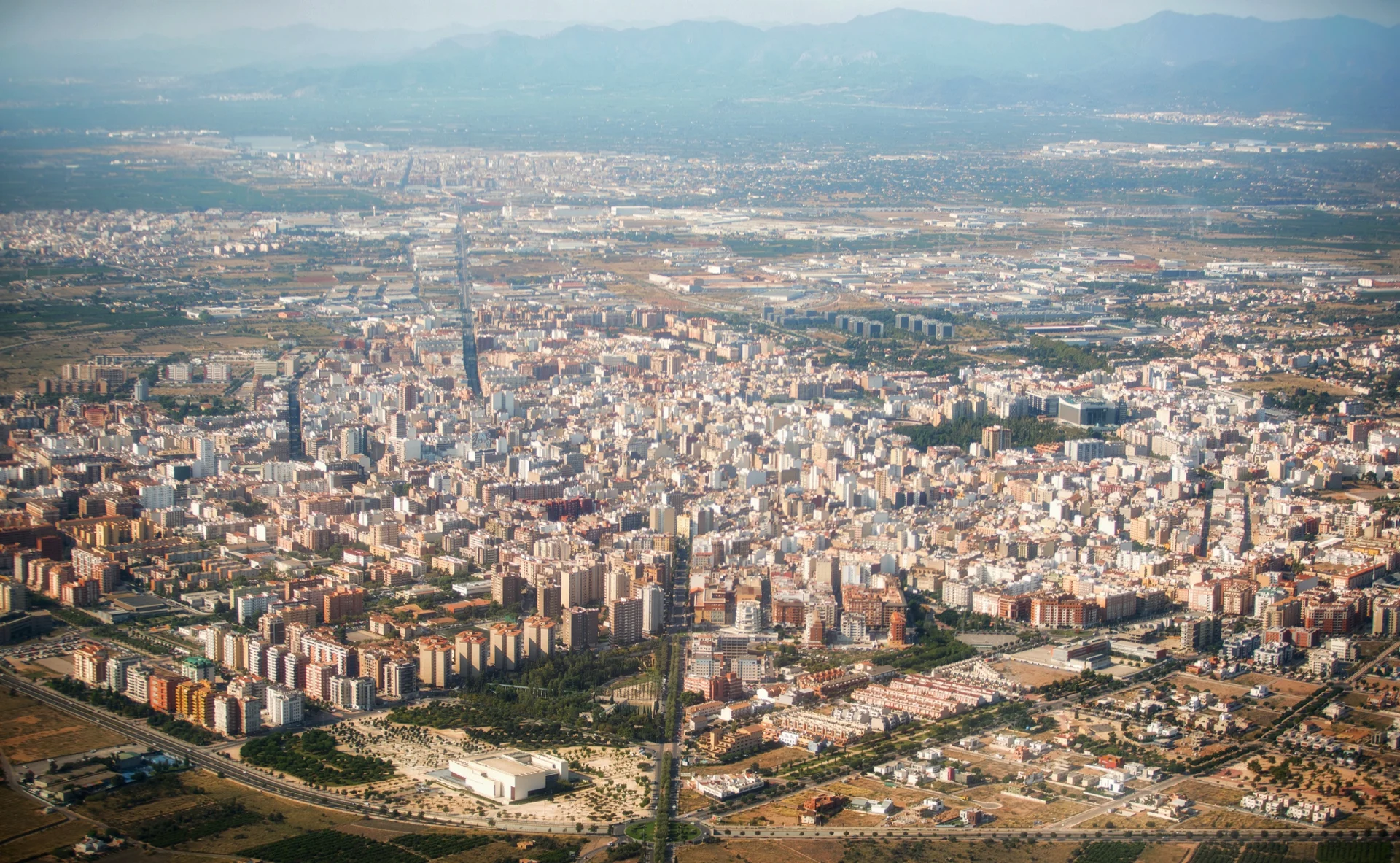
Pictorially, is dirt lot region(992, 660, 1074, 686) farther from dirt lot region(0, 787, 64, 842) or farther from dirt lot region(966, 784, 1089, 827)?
dirt lot region(0, 787, 64, 842)

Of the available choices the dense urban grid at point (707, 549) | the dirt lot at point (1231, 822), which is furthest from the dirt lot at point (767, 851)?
the dirt lot at point (1231, 822)

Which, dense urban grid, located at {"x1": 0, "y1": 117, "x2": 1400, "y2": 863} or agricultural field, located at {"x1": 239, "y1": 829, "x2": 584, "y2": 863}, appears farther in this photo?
dense urban grid, located at {"x1": 0, "y1": 117, "x2": 1400, "y2": 863}

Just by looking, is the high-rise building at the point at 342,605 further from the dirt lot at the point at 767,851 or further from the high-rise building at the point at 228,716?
the dirt lot at the point at 767,851

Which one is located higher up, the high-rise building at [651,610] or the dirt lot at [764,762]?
the high-rise building at [651,610]

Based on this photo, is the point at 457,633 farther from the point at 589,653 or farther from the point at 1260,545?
the point at 1260,545

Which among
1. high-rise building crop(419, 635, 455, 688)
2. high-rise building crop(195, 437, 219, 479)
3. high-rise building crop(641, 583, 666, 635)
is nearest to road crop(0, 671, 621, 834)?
high-rise building crop(419, 635, 455, 688)

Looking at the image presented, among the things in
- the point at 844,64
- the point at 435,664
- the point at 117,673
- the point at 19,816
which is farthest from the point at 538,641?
the point at 844,64
